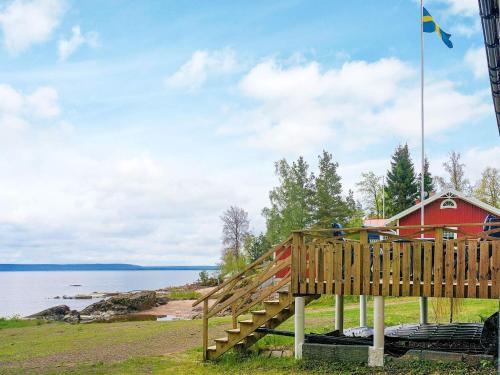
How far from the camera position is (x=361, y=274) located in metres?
12.2

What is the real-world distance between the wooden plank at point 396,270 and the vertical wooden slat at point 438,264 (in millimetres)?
679

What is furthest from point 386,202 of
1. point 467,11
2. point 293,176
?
point 467,11

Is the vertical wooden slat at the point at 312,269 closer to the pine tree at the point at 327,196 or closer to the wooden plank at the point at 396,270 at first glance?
the wooden plank at the point at 396,270

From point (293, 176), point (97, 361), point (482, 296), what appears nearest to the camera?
point (482, 296)

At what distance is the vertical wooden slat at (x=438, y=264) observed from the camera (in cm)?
1137

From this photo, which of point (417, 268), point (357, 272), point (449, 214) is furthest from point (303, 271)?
point (449, 214)

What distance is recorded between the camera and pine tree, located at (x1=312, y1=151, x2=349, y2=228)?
192ft

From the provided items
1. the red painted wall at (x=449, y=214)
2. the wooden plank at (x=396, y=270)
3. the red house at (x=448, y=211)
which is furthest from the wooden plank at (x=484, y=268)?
the red painted wall at (x=449, y=214)

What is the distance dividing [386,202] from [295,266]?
5395 centimetres

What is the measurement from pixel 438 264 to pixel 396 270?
0.81 meters

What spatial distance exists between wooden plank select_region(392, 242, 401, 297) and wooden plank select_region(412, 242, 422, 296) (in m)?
0.29

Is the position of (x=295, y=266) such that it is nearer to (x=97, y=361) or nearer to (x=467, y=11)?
(x=97, y=361)

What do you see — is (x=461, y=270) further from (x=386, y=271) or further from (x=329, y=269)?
(x=329, y=269)

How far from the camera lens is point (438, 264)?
1140cm
